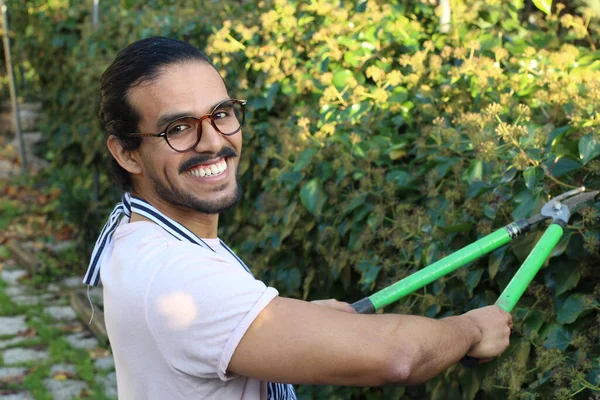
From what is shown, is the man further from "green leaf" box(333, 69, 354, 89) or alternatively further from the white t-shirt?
"green leaf" box(333, 69, 354, 89)

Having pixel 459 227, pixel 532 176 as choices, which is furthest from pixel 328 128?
pixel 532 176

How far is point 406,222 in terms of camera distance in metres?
2.79

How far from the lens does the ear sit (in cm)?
205

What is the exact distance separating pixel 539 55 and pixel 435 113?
0.45 meters

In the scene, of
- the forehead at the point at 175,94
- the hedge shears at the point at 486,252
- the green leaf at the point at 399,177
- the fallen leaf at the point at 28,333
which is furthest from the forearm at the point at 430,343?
the fallen leaf at the point at 28,333

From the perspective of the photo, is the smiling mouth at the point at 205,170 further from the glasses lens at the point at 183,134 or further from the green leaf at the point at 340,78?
the green leaf at the point at 340,78

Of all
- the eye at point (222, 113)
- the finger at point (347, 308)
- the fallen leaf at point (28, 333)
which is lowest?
the fallen leaf at point (28, 333)

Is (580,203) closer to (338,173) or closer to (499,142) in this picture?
(499,142)

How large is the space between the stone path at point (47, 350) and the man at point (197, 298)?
303 cm

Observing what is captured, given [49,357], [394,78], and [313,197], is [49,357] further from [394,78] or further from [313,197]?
[394,78]

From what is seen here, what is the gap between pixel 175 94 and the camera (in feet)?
6.23

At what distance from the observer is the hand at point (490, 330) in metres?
1.88

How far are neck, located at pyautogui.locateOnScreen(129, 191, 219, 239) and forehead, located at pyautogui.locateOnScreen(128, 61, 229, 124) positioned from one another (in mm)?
204

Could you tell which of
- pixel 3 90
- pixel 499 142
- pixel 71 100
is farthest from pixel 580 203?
pixel 3 90
